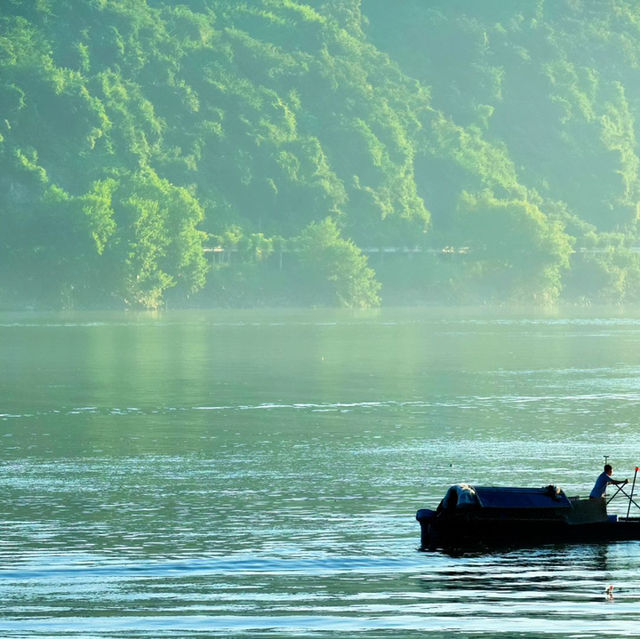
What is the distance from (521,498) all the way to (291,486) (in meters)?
9.72

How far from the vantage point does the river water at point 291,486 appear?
2892 centimetres

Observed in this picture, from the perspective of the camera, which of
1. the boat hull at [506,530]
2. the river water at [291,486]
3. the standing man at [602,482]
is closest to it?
the river water at [291,486]

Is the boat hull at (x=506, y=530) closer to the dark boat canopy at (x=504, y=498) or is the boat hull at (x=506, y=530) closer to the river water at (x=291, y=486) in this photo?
the dark boat canopy at (x=504, y=498)

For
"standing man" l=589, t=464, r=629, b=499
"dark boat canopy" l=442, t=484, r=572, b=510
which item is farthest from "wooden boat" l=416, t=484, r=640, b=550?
"standing man" l=589, t=464, r=629, b=499

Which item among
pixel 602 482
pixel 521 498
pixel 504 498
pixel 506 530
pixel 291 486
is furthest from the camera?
pixel 291 486

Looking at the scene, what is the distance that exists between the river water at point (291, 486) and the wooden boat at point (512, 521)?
0.43 metres

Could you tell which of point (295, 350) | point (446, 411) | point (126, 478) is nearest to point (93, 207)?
point (295, 350)

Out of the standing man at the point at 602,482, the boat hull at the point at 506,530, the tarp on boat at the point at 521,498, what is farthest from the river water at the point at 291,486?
the standing man at the point at 602,482

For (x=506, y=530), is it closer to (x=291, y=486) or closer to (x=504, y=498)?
(x=504, y=498)

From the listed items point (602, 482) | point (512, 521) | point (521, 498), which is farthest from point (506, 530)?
point (602, 482)

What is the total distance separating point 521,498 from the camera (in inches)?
1396

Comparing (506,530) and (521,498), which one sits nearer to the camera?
(506,530)

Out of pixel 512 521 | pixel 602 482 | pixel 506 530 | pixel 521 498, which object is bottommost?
pixel 506 530

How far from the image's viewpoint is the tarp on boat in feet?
115
